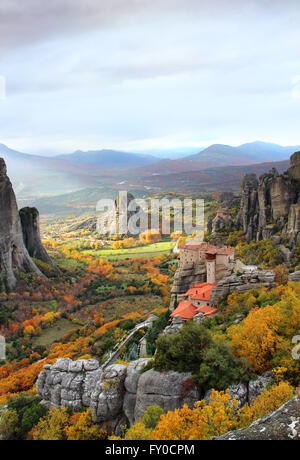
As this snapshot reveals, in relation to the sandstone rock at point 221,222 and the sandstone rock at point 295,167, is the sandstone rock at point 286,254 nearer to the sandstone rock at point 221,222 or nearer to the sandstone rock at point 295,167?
the sandstone rock at point 295,167

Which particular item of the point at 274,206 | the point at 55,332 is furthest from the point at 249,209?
the point at 55,332

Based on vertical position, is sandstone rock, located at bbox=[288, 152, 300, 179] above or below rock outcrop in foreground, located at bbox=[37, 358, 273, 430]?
above

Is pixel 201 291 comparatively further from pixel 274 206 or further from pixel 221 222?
pixel 221 222

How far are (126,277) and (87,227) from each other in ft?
205

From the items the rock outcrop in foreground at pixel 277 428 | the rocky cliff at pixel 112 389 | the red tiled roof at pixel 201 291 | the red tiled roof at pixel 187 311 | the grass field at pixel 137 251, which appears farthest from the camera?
the grass field at pixel 137 251

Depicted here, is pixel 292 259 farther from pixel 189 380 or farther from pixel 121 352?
pixel 189 380

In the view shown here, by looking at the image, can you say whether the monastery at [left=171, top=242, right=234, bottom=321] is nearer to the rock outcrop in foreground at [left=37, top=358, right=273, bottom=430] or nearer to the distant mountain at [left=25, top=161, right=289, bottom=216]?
the rock outcrop in foreground at [left=37, top=358, right=273, bottom=430]

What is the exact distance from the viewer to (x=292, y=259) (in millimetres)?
37844

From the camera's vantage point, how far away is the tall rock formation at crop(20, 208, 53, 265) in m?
59.8

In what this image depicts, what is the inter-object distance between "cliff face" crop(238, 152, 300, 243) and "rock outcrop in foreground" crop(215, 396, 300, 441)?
112 feet

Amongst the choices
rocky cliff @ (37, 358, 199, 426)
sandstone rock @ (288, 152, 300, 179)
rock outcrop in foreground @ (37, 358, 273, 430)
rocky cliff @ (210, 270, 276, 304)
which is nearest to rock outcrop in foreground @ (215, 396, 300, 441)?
rock outcrop in foreground @ (37, 358, 273, 430)

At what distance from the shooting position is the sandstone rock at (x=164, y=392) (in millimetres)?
14461

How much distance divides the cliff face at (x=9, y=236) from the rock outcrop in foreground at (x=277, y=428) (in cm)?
4552

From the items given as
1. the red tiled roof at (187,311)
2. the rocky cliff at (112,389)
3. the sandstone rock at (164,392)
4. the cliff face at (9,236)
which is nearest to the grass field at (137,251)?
the cliff face at (9,236)
